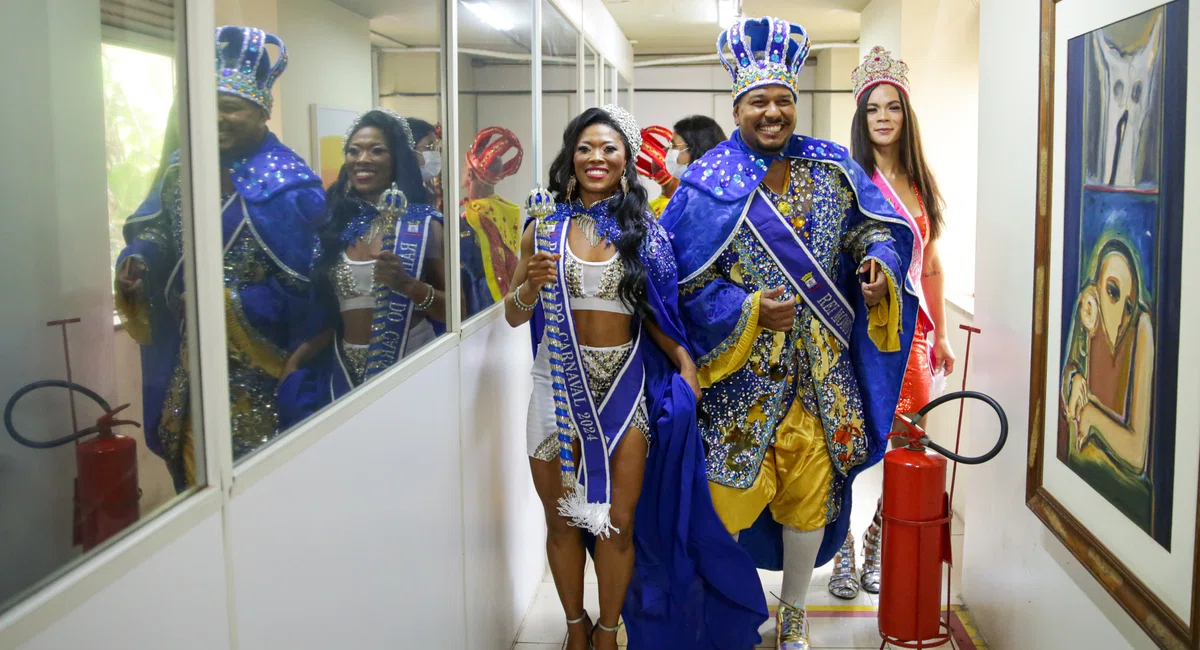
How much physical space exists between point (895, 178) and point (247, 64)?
2.50 meters

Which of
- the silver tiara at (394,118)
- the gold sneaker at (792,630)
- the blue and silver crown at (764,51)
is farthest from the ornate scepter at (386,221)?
the gold sneaker at (792,630)

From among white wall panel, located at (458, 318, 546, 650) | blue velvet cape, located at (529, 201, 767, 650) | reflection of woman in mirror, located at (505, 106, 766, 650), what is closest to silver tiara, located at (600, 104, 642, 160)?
reflection of woman in mirror, located at (505, 106, 766, 650)

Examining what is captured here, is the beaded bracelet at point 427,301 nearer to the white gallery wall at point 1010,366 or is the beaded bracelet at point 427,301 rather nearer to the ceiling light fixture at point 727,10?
the white gallery wall at point 1010,366

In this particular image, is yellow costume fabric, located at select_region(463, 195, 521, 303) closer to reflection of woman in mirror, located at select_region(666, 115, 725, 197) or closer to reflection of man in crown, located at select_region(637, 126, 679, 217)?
reflection of man in crown, located at select_region(637, 126, 679, 217)

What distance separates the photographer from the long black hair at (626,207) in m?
2.52

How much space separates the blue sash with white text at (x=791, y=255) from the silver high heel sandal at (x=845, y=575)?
38.1 inches

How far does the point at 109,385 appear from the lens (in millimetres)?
1014

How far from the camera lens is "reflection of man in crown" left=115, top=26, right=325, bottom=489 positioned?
106 centimetres

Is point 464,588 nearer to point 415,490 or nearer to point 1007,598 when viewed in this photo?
point 415,490

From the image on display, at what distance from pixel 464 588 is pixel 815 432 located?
3.45ft

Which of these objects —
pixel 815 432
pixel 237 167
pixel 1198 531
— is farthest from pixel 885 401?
pixel 237 167

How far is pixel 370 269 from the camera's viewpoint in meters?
1.75

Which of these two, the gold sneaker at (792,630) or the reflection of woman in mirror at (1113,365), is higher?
the reflection of woman in mirror at (1113,365)

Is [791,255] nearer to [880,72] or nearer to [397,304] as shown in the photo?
[880,72]
